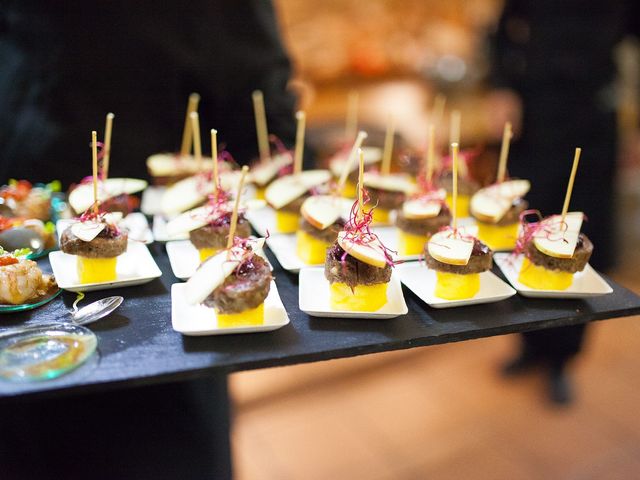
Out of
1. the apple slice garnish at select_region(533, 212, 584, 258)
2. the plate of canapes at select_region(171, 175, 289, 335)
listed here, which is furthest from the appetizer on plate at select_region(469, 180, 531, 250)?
the plate of canapes at select_region(171, 175, 289, 335)

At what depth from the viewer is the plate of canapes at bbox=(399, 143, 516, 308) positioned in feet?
6.80

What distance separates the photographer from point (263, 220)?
2.78 meters

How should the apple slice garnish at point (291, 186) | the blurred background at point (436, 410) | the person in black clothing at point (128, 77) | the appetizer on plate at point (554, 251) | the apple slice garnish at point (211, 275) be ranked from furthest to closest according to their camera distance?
the blurred background at point (436, 410)
the person in black clothing at point (128, 77)
the apple slice garnish at point (291, 186)
the appetizer on plate at point (554, 251)
the apple slice garnish at point (211, 275)

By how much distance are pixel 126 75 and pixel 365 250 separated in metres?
1.99

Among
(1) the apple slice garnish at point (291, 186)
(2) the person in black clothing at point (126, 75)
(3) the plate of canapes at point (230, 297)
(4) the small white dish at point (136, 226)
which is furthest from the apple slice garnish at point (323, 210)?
(2) the person in black clothing at point (126, 75)

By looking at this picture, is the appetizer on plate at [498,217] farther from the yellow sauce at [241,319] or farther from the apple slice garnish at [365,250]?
the yellow sauce at [241,319]

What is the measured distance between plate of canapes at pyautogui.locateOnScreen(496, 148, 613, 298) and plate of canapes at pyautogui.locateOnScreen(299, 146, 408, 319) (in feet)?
1.58

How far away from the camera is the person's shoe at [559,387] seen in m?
3.84

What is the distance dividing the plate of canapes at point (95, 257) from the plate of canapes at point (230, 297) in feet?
0.88

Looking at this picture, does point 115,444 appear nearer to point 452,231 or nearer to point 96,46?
point 452,231

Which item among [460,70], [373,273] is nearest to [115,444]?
[373,273]

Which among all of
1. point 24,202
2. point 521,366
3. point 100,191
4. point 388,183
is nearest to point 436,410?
point 521,366

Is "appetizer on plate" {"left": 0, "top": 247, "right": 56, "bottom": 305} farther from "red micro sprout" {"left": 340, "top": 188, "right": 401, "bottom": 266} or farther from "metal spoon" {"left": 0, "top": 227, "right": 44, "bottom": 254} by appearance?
"red micro sprout" {"left": 340, "top": 188, "right": 401, "bottom": 266}

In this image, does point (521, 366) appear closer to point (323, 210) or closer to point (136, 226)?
point (323, 210)
